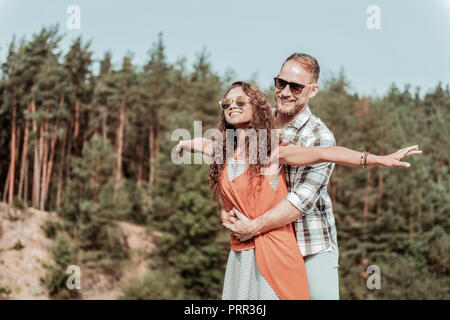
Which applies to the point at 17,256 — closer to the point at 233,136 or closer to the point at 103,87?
the point at 103,87

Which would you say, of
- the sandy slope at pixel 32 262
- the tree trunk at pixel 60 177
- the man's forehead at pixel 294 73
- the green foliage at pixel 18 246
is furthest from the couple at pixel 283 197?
the tree trunk at pixel 60 177

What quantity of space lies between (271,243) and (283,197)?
0.23 metres

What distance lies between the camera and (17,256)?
27.8m

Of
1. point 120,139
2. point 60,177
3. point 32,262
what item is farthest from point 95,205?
point 120,139

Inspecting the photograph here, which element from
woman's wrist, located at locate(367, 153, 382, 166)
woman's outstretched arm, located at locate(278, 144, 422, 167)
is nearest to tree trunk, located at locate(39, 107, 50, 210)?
woman's outstretched arm, located at locate(278, 144, 422, 167)

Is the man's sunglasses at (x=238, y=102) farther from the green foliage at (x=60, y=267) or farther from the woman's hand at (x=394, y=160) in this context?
the green foliage at (x=60, y=267)

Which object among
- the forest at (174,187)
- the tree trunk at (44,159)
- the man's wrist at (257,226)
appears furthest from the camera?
the tree trunk at (44,159)

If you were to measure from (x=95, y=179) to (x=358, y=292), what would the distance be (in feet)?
54.2

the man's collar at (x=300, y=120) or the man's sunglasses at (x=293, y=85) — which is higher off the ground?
the man's sunglasses at (x=293, y=85)

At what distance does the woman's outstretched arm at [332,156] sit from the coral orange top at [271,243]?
0.15 meters

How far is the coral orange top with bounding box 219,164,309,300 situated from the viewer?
229 centimetres

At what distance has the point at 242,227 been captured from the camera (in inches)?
93.2

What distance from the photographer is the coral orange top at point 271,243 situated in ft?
7.51

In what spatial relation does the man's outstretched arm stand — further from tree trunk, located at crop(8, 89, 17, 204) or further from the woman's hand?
tree trunk, located at crop(8, 89, 17, 204)
